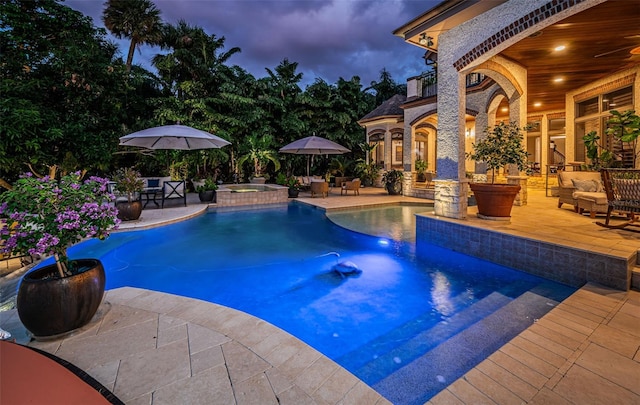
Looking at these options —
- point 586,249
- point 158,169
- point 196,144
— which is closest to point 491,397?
point 586,249

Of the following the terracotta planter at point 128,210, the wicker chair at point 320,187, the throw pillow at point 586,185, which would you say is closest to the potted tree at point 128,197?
the terracotta planter at point 128,210

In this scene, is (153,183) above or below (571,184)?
above

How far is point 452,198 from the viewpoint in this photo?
6.39 metres

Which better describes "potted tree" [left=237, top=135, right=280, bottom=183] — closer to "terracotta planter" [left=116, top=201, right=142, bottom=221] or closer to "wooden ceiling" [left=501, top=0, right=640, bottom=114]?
"terracotta planter" [left=116, top=201, right=142, bottom=221]

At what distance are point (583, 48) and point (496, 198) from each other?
13.5ft

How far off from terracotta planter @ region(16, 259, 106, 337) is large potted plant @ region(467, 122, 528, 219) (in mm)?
6599

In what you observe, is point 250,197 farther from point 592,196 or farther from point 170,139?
point 592,196

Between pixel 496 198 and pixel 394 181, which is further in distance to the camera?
pixel 394 181

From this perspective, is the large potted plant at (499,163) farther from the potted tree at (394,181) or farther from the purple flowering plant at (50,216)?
the potted tree at (394,181)

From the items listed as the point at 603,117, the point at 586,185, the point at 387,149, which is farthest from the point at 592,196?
the point at 387,149

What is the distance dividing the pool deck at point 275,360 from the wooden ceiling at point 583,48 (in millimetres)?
4839

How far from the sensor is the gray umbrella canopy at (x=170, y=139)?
882 cm

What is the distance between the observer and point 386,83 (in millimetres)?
24781

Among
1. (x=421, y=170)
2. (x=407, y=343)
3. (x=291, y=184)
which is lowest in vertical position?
(x=407, y=343)
